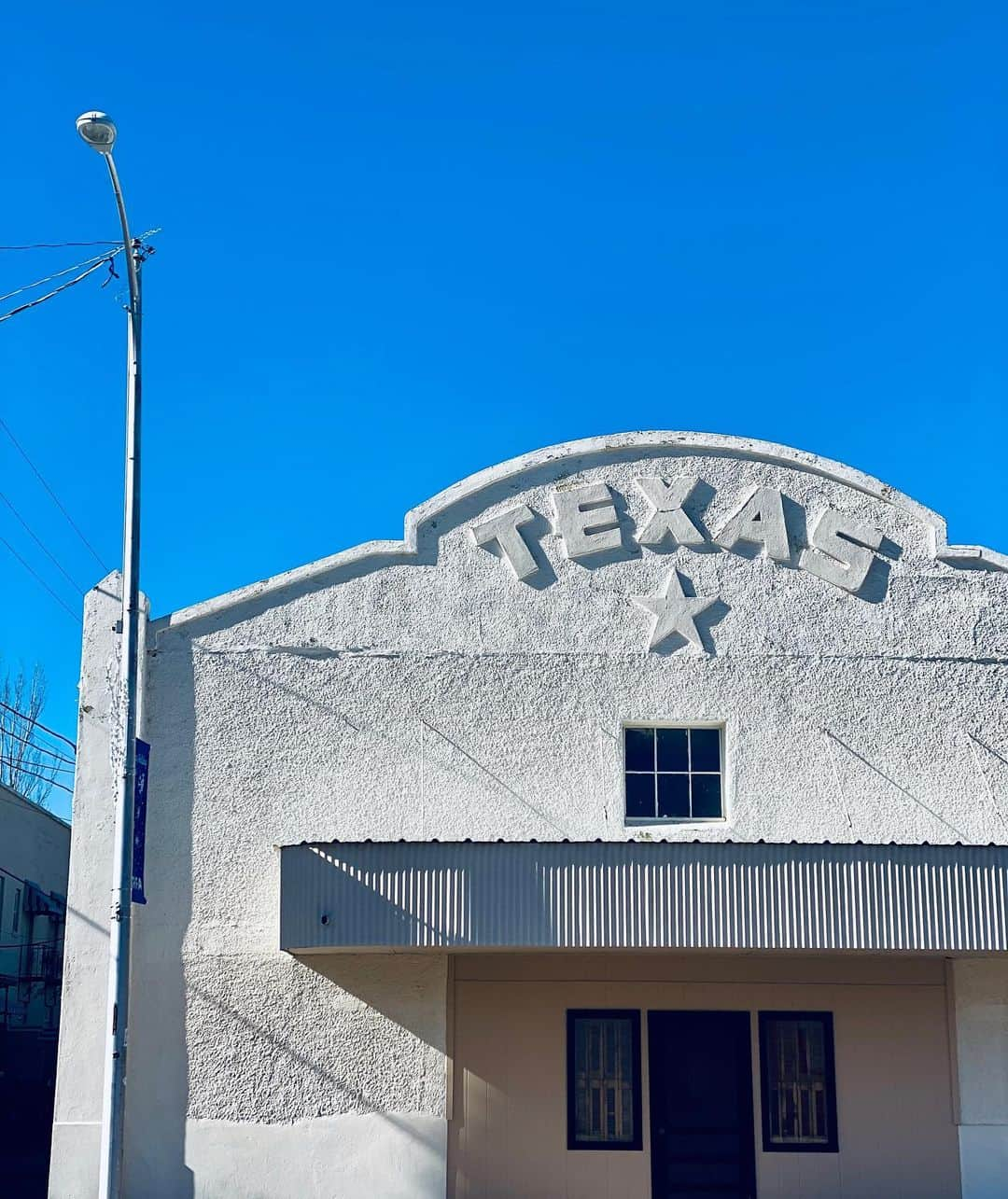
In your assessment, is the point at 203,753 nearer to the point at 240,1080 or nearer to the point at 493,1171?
the point at 240,1080

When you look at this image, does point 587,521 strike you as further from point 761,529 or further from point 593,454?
point 761,529

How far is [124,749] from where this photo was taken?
1241 centimetres

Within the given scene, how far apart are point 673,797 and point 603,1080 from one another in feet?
9.54

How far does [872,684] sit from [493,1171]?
605 cm

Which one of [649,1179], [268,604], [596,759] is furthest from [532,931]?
[268,604]

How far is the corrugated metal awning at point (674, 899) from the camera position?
13328 mm

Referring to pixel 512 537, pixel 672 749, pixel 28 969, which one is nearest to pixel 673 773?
pixel 672 749

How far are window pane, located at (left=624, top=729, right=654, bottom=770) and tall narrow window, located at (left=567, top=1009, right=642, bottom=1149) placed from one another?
8.20ft

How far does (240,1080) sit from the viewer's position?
1438 centimetres

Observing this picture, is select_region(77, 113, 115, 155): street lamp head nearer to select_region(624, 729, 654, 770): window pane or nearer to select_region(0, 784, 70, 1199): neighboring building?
select_region(624, 729, 654, 770): window pane

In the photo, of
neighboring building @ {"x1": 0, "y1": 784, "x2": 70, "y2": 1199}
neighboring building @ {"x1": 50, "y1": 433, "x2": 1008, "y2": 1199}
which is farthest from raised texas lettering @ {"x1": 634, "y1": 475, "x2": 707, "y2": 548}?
neighboring building @ {"x1": 0, "y1": 784, "x2": 70, "y2": 1199}

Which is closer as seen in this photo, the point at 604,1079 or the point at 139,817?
the point at 139,817

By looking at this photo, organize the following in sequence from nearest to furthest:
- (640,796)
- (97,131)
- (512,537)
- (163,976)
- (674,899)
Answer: (97,131), (674,899), (163,976), (640,796), (512,537)

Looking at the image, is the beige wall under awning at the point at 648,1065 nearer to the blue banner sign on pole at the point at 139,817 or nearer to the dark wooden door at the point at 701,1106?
the dark wooden door at the point at 701,1106
